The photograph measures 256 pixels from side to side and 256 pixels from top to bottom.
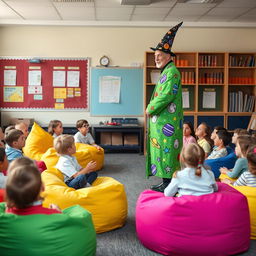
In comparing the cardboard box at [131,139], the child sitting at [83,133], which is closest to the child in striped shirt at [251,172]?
the child sitting at [83,133]

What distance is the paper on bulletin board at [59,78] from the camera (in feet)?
23.3

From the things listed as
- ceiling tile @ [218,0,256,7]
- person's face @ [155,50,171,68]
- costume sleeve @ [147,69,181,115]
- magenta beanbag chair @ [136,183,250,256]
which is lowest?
magenta beanbag chair @ [136,183,250,256]

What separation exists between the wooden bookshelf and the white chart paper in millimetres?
55

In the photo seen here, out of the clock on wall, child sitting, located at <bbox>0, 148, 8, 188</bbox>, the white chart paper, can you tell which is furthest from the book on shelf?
child sitting, located at <bbox>0, 148, 8, 188</bbox>

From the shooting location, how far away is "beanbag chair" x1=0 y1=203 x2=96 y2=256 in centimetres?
178

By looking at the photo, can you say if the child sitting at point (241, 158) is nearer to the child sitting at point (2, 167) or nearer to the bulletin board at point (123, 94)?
the child sitting at point (2, 167)

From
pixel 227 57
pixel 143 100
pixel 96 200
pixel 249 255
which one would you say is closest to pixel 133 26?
pixel 143 100

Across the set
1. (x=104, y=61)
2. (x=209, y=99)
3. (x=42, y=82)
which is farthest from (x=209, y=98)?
(x=42, y=82)

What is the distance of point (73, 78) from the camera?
713cm

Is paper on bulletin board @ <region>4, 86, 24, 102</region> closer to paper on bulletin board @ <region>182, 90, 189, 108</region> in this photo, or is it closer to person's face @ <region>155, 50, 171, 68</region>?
paper on bulletin board @ <region>182, 90, 189, 108</region>

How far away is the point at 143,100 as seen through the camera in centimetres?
714

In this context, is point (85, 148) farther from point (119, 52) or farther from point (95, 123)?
point (119, 52)

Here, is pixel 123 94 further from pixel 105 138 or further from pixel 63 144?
pixel 63 144

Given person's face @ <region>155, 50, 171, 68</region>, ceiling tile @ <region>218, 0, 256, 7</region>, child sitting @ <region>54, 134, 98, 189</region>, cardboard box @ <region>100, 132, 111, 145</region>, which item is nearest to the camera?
child sitting @ <region>54, 134, 98, 189</region>
